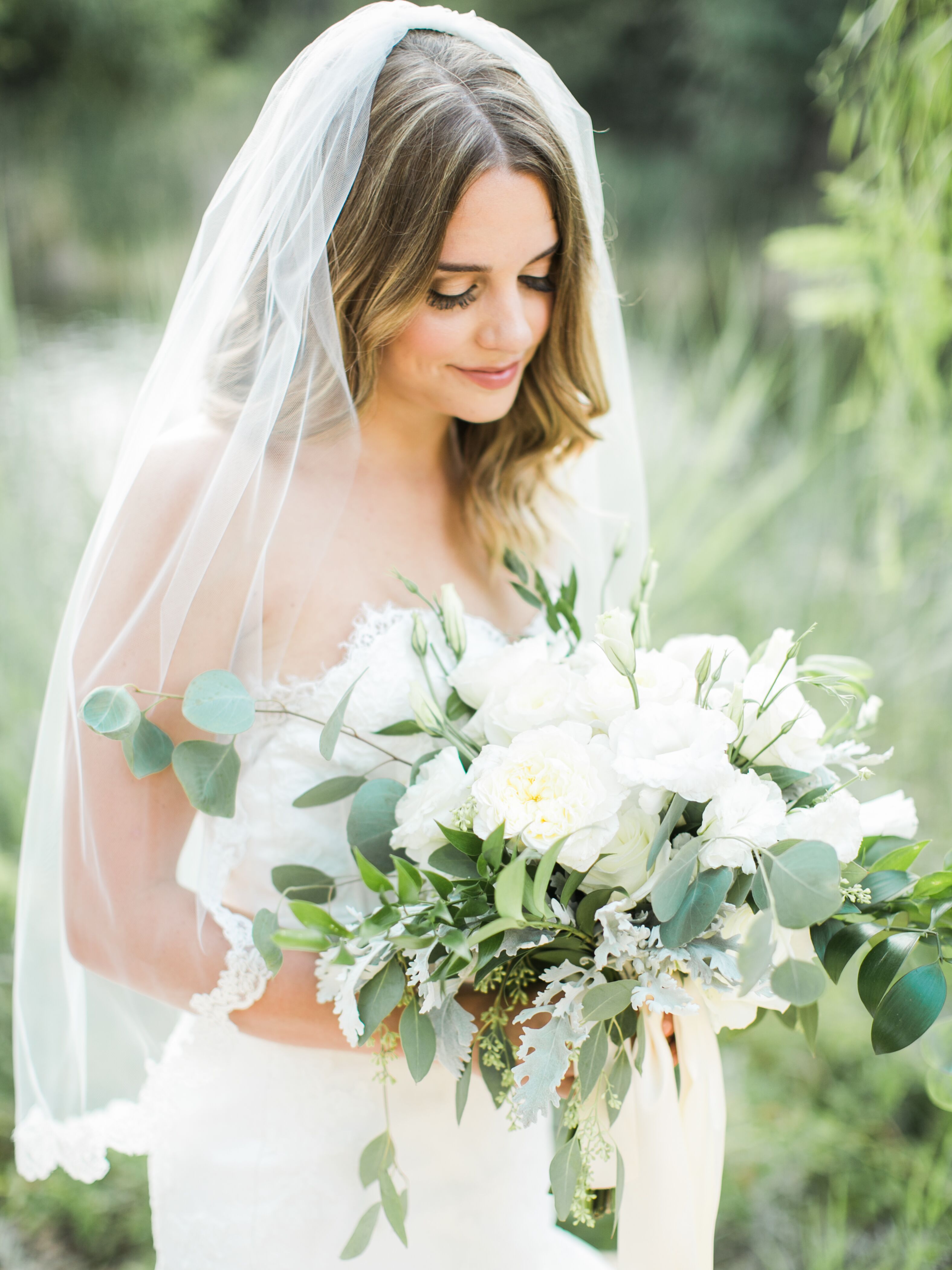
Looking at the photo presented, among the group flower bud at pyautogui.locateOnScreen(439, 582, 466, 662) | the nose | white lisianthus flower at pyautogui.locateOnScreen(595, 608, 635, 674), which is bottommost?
flower bud at pyautogui.locateOnScreen(439, 582, 466, 662)

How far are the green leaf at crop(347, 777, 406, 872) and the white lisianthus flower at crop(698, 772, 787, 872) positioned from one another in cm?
36

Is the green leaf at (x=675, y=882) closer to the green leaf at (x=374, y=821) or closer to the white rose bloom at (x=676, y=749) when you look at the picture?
Result: the white rose bloom at (x=676, y=749)

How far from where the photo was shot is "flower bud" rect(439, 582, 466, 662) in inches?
47.5

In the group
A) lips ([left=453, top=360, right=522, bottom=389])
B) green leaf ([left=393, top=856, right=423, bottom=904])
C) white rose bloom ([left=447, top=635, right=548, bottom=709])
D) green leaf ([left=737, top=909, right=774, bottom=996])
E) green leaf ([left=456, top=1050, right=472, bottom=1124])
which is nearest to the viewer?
green leaf ([left=737, top=909, right=774, bottom=996])

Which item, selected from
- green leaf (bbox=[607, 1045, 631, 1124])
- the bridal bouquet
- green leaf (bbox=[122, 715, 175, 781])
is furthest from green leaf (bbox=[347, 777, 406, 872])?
green leaf (bbox=[607, 1045, 631, 1124])

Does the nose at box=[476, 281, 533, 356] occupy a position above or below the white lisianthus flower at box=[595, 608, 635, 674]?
above

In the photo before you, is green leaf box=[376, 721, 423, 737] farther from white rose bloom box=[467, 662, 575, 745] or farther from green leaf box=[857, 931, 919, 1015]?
green leaf box=[857, 931, 919, 1015]

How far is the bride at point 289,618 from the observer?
1175 millimetres

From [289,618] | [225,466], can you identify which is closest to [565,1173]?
[289,618]

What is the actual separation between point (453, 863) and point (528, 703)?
197mm

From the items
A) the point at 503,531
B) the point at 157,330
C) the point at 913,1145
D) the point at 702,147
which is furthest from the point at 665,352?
the point at 702,147

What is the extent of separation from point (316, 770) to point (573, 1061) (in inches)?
19.5

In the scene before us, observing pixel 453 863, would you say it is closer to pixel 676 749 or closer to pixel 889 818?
pixel 676 749

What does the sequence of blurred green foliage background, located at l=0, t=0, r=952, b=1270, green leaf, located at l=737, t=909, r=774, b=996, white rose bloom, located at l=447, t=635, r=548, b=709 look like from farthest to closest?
1. blurred green foliage background, located at l=0, t=0, r=952, b=1270
2. white rose bloom, located at l=447, t=635, r=548, b=709
3. green leaf, located at l=737, t=909, r=774, b=996
